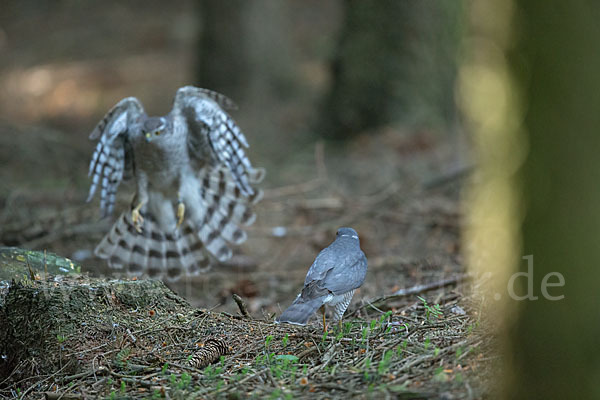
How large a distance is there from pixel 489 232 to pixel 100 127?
418cm

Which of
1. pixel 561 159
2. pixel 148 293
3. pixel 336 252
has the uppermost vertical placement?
pixel 561 159

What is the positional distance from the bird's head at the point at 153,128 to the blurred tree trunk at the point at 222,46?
23.2 feet

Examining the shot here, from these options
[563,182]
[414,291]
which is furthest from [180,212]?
[563,182]

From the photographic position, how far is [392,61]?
11.0m

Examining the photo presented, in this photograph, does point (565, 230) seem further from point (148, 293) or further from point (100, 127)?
point (100, 127)

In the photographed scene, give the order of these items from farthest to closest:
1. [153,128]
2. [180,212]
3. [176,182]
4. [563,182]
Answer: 1. [176,182]
2. [180,212]
3. [153,128]
4. [563,182]

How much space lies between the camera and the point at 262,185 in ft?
29.9

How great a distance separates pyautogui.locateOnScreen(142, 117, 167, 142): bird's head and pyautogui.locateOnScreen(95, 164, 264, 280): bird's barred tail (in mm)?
846

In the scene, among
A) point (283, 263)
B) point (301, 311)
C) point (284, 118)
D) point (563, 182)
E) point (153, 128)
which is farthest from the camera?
point (284, 118)

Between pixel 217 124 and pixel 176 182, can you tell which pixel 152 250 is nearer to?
pixel 176 182

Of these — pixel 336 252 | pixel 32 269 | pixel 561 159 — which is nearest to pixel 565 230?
pixel 561 159

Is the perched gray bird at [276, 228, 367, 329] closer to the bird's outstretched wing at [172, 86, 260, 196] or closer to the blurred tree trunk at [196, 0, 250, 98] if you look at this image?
the bird's outstretched wing at [172, 86, 260, 196]

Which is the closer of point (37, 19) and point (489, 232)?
point (489, 232)

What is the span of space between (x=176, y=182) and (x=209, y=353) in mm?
3033
